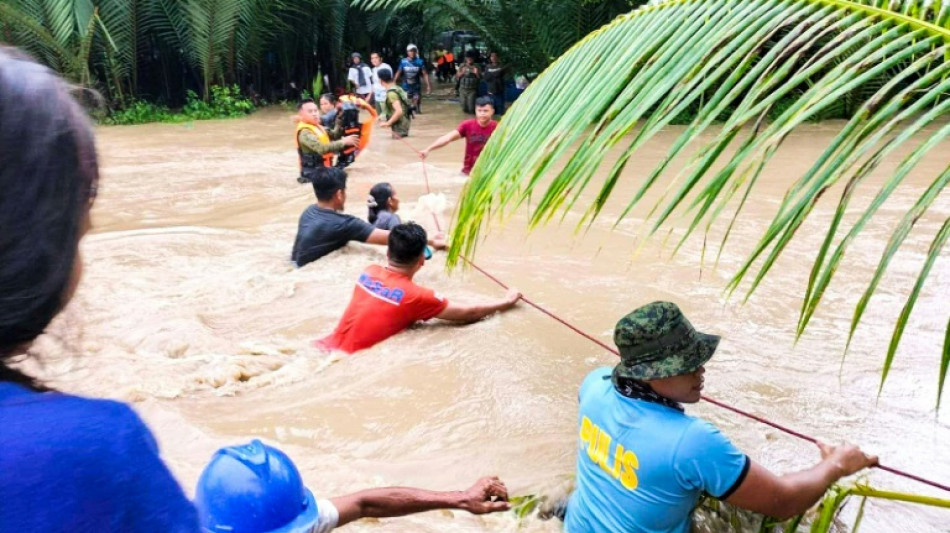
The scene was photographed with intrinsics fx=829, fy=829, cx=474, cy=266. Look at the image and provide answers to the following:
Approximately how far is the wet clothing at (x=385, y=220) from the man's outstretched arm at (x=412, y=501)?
400cm

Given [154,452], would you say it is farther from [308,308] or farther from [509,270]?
[509,270]

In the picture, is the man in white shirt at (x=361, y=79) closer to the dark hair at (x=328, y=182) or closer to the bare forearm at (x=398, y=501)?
the dark hair at (x=328, y=182)

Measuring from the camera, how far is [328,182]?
6145 millimetres

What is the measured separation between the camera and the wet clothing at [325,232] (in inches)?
246

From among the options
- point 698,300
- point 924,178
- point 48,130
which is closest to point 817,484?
point 48,130

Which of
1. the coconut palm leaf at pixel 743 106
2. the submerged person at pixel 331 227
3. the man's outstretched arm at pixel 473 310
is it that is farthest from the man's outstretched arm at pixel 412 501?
the submerged person at pixel 331 227

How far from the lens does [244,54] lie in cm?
1777

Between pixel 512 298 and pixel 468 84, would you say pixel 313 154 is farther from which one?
pixel 468 84

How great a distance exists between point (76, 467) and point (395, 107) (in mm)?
11843

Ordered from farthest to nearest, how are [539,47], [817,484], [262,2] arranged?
[262,2] < [539,47] < [817,484]

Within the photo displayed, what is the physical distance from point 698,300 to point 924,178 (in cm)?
505


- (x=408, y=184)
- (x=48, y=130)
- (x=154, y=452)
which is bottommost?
(x=408, y=184)

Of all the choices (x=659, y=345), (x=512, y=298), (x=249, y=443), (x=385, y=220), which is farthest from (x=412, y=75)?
(x=249, y=443)

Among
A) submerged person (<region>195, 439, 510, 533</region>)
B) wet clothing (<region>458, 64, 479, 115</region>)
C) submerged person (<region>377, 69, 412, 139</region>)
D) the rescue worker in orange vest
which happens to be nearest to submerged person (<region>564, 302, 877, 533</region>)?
submerged person (<region>195, 439, 510, 533</region>)
